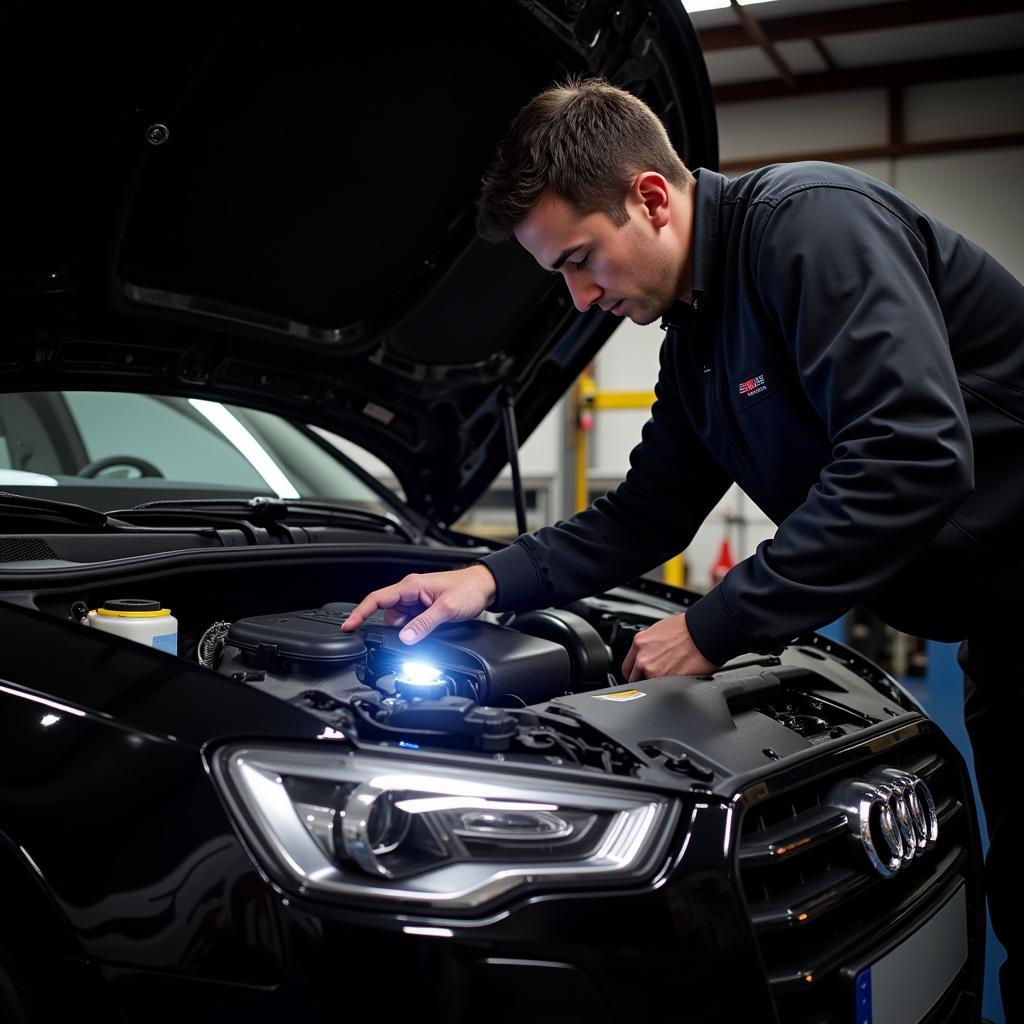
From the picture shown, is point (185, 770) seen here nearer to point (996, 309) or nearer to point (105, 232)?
point (105, 232)

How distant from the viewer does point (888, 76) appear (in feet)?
23.9

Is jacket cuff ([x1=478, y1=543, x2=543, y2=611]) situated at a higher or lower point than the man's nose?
lower

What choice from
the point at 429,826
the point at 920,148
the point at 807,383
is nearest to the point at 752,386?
the point at 807,383

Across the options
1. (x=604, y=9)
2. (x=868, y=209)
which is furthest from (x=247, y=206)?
(x=868, y=209)

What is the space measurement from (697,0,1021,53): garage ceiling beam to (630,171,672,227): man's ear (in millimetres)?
5370

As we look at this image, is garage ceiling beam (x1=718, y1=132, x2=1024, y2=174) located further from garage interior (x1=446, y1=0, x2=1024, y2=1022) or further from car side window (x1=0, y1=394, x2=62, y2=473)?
car side window (x1=0, y1=394, x2=62, y2=473)

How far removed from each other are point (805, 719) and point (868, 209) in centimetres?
66

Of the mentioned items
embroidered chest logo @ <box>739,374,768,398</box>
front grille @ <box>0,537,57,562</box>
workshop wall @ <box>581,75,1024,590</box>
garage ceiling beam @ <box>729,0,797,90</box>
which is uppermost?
garage ceiling beam @ <box>729,0,797,90</box>

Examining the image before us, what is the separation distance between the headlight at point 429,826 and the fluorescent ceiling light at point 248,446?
1210 mm

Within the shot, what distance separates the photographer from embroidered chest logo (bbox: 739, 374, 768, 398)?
4.46 feet

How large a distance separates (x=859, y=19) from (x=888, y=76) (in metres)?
1.07

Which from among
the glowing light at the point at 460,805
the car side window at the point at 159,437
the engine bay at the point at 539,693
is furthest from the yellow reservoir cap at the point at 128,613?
the car side window at the point at 159,437

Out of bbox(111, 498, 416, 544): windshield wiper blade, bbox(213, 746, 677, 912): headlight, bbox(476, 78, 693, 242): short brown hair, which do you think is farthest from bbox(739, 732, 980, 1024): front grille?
bbox(111, 498, 416, 544): windshield wiper blade

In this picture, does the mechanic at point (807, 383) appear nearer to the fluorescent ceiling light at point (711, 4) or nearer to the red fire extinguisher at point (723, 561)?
the fluorescent ceiling light at point (711, 4)
